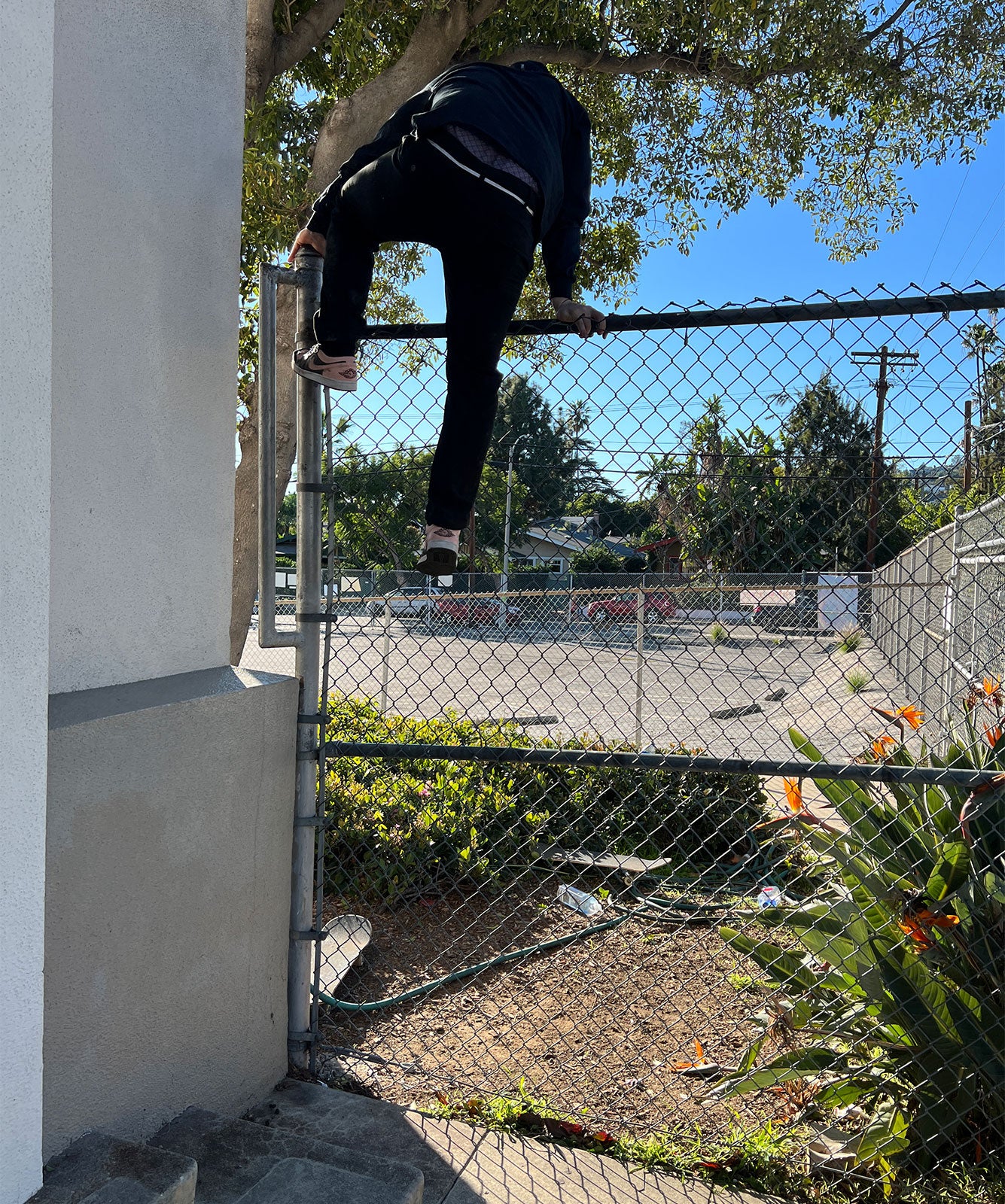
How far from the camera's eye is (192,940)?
84.0 inches

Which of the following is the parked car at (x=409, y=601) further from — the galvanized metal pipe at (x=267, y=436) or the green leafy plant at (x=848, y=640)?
the green leafy plant at (x=848, y=640)

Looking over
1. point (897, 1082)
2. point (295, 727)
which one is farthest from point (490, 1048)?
point (295, 727)

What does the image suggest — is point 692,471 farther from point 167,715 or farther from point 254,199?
point 254,199

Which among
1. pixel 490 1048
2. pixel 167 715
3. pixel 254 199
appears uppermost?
pixel 254 199

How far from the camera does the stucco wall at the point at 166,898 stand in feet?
5.93

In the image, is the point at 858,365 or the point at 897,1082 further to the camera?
the point at 897,1082

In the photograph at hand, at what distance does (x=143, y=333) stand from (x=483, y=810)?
378cm

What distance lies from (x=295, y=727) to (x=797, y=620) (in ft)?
12.5

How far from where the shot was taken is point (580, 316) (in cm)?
243

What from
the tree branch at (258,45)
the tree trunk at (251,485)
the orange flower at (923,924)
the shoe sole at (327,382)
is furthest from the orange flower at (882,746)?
the tree branch at (258,45)

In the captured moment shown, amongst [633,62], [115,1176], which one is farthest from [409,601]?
[633,62]

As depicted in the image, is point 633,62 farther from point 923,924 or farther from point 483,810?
point 923,924


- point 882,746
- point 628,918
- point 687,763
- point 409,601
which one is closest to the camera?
point 687,763

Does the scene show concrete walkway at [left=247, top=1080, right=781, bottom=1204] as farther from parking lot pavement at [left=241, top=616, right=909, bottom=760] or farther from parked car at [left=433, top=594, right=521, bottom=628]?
parked car at [left=433, top=594, right=521, bottom=628]
